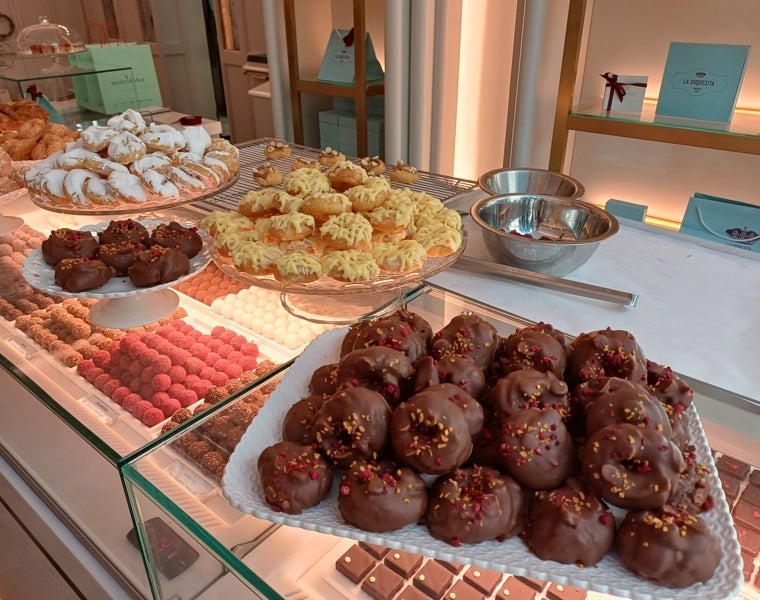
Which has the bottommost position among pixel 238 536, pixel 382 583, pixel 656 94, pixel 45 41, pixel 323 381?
pixel 382 583

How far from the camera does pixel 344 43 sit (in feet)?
9.75

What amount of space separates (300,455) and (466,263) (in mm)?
901

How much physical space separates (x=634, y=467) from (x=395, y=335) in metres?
0.32

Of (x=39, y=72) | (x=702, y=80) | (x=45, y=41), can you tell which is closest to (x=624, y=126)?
(x=702, y=80)

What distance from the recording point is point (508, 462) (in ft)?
2.04

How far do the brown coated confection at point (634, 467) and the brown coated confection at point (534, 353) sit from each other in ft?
0.48

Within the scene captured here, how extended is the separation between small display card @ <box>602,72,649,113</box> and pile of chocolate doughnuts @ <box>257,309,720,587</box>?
5.67 feet

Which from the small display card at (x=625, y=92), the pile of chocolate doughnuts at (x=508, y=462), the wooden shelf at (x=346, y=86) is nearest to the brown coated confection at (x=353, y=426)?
the pile of chocolate doughnuts at (x=508, y=462)

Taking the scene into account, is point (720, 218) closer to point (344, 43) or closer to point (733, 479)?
point (733, 479)

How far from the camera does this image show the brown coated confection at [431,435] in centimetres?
61

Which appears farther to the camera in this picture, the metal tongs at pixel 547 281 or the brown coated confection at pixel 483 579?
the metal tongs at pixel 547 281

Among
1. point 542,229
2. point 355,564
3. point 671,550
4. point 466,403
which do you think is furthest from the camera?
point 542,229

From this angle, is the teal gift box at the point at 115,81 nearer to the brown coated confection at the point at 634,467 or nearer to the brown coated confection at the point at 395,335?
the brown coated confection at the point at 395,335

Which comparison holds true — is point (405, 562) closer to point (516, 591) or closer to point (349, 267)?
point (516, 591)
